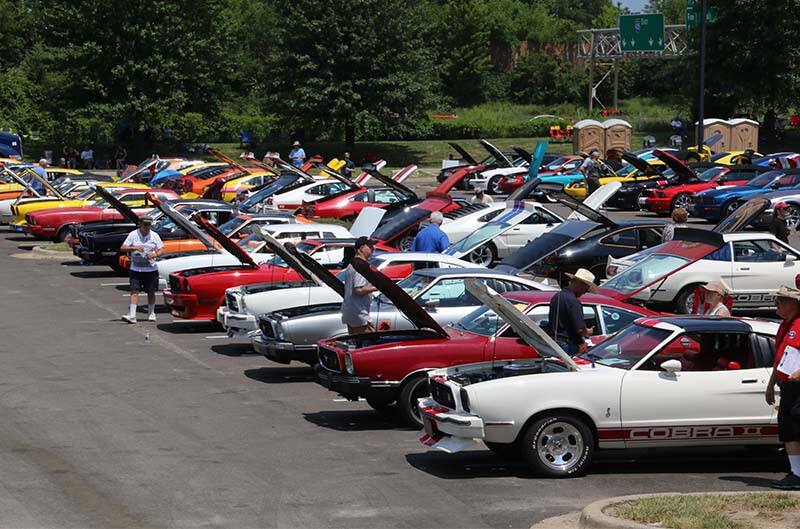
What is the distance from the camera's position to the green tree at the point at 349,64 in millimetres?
60100

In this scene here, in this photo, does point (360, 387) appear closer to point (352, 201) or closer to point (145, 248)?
point (145, 248)

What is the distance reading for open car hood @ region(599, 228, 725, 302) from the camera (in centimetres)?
1911

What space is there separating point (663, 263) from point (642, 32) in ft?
172

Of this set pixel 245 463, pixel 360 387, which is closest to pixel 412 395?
pixel 360 387

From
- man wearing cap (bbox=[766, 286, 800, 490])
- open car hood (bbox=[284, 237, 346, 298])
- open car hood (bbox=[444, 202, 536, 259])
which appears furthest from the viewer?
open car hood (bbox=[444, 202, 536, 259])

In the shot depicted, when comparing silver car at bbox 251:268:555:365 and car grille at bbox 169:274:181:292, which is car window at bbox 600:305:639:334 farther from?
car grille at bbox 169:274:181:292

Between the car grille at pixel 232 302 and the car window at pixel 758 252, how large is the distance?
7.50 meters

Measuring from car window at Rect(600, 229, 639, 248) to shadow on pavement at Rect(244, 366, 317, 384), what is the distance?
7879 millimetres

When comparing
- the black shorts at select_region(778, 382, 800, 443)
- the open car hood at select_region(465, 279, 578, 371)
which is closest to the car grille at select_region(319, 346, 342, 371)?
the open car hood at select_region(465, 279, 578, 371)

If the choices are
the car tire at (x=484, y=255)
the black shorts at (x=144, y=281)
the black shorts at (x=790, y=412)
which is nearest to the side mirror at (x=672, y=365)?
the black shorts at (x=790, y=412)

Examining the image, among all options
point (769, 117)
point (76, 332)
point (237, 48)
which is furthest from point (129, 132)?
point (76, 332)

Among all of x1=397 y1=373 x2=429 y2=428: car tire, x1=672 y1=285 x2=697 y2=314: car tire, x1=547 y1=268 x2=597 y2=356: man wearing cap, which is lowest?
x1=397 y1=373 x2=429 y2=428: car tire

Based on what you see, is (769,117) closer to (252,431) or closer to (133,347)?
(133,347)

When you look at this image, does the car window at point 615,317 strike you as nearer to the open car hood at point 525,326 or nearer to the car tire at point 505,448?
the open car hood at point 525,326
